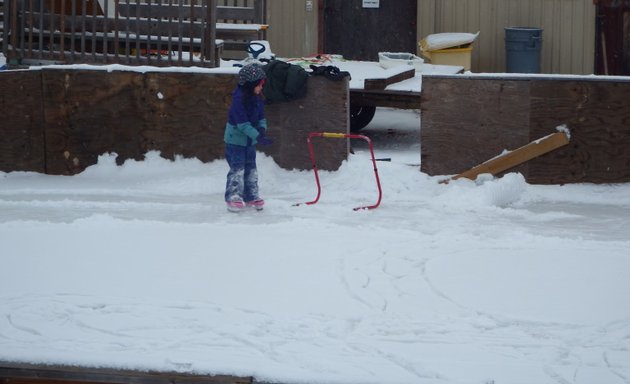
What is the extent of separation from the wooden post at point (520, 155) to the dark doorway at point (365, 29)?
7.78 meters

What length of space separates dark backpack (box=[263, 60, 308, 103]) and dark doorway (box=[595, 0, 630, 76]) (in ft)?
25.4

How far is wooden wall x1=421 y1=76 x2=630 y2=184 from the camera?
1294 centimetres

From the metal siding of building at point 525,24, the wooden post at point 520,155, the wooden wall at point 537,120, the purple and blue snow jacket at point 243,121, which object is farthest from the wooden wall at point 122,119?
the metal siding of building at point 525,24

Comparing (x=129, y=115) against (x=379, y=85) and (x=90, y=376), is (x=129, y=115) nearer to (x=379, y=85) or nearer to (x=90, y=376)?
(x=379, y=85)

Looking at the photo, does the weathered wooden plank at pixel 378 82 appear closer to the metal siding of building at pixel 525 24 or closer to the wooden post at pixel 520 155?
the wooden post at pixel 520 155

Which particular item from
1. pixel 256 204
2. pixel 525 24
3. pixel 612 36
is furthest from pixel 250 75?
pixel 612 36

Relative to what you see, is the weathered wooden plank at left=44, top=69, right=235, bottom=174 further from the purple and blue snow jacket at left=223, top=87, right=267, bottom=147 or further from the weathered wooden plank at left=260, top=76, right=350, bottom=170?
the purple and blue snow jacket at left=223, top=87, right=267, bottom=147

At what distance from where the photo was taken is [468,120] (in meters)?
13.3

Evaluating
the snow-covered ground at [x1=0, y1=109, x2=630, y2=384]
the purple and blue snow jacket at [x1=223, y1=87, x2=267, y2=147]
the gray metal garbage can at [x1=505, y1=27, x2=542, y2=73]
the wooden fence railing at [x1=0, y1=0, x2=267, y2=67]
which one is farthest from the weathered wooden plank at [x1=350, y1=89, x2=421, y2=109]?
the purple and blue snow jacket at [x1=223, y1=87, x2=267, y2=147]

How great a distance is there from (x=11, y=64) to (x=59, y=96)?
7.77 ft

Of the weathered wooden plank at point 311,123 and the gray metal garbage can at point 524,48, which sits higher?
the gray metal garbage can at point 524,48

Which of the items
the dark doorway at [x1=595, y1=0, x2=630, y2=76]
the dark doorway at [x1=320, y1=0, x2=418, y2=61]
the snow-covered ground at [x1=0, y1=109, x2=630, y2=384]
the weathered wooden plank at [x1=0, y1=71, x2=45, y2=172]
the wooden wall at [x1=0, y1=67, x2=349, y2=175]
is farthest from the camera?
the dark doorway at [x1=320, y1=0, x2=418, y2=61]

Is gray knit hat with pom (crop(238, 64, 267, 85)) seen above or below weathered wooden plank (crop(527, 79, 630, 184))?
above

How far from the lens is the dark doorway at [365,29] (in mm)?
20609
